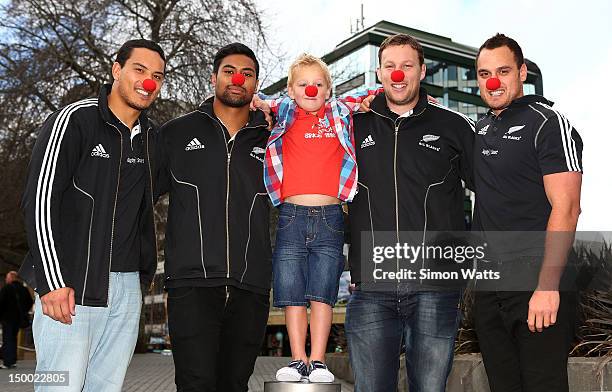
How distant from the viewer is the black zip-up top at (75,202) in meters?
4.17

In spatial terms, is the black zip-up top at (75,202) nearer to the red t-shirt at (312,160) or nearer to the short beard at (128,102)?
the short beard at (128,102)

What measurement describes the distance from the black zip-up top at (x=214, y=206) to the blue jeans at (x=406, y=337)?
705 millimetres

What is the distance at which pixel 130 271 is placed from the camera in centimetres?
453

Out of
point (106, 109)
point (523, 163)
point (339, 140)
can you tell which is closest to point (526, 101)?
point (523, 163)

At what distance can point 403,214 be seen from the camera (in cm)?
461

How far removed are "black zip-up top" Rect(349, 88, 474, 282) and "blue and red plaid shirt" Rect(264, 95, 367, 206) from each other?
0.22 feet

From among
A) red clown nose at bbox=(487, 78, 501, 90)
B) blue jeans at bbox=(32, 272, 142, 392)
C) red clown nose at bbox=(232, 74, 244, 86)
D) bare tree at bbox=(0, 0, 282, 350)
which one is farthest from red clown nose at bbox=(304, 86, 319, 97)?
bare tree at bbox=(0, 0, 282, 350)

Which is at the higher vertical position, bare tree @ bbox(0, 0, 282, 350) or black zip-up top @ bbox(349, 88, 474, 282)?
bare tree @ bbox(0, 0, 282, 350)

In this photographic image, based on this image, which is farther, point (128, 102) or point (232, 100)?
point (232, 100)

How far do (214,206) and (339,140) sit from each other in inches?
36.1

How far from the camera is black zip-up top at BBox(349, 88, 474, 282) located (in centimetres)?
462

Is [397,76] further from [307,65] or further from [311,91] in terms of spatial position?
[307,65]

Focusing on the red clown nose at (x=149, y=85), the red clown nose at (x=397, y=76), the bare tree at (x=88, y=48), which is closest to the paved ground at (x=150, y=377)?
the bare tree at (x=88, y=48)

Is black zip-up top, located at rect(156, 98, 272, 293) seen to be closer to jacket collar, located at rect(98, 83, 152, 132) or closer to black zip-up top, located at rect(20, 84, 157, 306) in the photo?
jacket collar, located at rect(98, 83, 152, 132)
